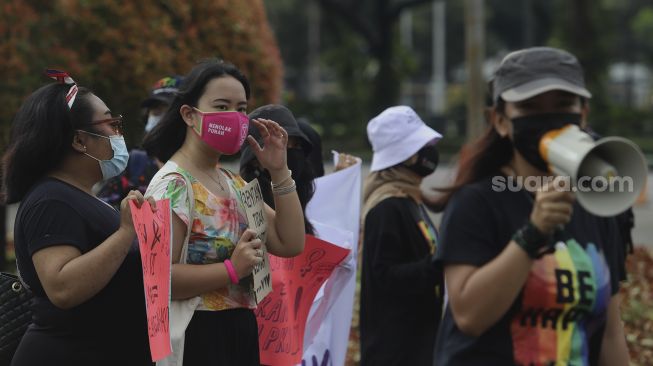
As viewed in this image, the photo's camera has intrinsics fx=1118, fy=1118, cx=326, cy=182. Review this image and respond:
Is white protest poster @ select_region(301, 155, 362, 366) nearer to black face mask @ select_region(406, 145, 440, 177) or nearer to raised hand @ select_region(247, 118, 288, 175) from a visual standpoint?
black face mask @ select_region(406, 145, 440, 177)

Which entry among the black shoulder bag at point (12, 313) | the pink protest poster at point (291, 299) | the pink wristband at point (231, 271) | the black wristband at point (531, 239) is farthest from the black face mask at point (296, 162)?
the black wristband at point (531, 239)

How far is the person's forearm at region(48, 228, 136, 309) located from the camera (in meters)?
3.42

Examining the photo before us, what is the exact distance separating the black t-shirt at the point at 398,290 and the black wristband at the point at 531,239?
189 cm

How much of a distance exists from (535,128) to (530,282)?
395 mm

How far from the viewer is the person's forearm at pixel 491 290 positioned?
274 cm

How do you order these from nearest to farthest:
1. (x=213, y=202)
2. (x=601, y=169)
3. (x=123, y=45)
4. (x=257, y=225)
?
(x=601, y=169), (x=213, y=202), (x=257, y=225), (x=123, y=45)

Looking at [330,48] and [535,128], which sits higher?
[535,128]

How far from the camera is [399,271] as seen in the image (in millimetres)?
4645

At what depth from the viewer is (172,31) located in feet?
29.8

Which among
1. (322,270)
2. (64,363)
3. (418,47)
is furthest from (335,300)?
(418,47)

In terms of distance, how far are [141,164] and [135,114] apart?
3384 millimetres

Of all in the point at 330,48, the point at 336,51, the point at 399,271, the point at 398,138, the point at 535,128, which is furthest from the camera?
the point at 330,48

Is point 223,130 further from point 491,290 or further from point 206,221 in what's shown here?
point 491,290

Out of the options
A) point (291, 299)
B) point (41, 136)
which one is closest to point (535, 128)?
point (41, 136)
